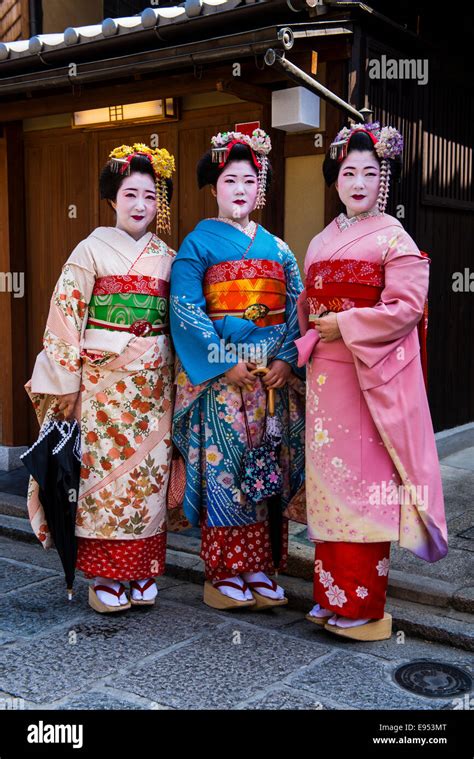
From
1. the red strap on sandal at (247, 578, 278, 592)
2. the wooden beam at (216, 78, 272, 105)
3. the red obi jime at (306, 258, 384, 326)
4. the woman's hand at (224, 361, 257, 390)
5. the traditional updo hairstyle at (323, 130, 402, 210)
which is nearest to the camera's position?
the red obi jime at (306, 258, 384, 326)

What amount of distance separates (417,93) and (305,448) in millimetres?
3544

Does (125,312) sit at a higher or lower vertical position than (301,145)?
lower

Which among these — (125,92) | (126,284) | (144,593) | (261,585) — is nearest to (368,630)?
(261,585)

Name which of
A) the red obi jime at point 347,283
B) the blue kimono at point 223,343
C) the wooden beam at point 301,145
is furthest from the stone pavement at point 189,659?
the wooden beam at point 301,145

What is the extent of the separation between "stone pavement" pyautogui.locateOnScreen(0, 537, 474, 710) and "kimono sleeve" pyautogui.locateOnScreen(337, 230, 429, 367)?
144 cm

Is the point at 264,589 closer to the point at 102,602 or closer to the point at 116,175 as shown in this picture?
the point at 102,602

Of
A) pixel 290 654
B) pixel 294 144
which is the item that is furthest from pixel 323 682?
pixel 294 144

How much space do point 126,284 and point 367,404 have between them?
4.73ft

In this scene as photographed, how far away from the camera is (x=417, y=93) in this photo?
6.42 metres

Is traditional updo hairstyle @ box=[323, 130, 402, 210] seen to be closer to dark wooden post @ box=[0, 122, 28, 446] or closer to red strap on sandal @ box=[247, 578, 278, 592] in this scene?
red strap on sandal @ box=[247, 578, 278, 592]

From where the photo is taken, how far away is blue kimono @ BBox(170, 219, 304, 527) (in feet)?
13.9

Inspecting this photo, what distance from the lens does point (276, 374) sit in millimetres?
4297

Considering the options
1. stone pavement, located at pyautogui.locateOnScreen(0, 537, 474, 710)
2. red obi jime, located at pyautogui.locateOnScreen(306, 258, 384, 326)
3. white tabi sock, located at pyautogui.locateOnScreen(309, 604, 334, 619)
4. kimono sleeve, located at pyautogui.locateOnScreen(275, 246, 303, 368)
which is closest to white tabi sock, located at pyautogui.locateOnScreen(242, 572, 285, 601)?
stone pavement, located at pyautogui.locateOnScreen(0, 537, 474, 710)
